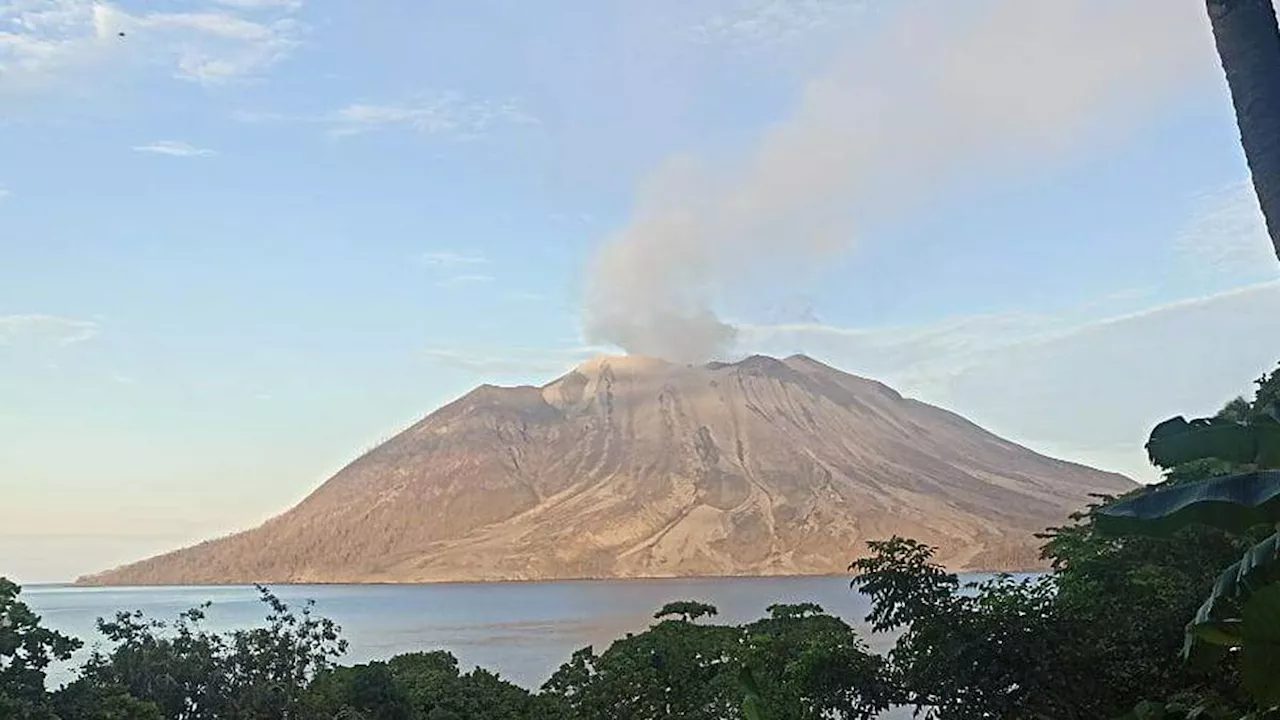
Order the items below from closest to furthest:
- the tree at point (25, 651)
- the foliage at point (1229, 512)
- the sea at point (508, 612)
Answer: the foliage at point (1229, 512), the tree at point (25, 651), the sea at point (508, 612)

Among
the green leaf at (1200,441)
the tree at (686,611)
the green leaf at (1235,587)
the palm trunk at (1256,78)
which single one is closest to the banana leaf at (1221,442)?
the green leaf at (1200,441)

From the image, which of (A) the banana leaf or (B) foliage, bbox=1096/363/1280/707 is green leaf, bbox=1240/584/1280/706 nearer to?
(B) foliage, bbox=1096/363/1280/707

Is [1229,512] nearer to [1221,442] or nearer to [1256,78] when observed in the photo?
[1221,442]

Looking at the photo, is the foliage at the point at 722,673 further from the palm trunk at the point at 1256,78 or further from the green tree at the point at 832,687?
the palm trunk at the point at 1256,78

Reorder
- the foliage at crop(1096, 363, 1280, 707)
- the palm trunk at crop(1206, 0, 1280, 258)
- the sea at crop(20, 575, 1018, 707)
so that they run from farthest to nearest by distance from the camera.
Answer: the sea at crop(20, 575, 1018, 707), the palm trunk at crop(1206, 0, 1280, 258), the foliage at crop(1096, 363, 1280, 707)

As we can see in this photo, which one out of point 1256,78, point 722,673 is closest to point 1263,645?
point 1256,78

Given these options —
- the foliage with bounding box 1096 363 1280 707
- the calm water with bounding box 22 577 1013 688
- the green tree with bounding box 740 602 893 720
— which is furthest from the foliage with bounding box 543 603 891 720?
the calm water with bounding box 22 577 1013 688
